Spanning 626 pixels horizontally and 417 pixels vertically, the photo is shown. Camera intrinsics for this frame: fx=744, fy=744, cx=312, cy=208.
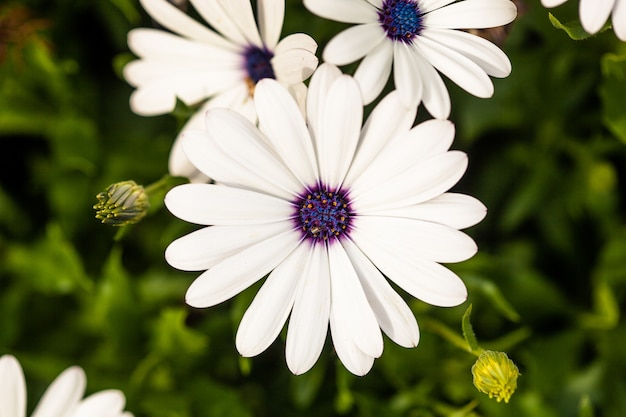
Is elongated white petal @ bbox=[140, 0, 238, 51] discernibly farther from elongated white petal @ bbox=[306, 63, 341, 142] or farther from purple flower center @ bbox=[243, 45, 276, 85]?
elongated white petal @ bbox=[306, 63, 341, 142]

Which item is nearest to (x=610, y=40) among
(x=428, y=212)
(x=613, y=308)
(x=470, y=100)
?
(x=470, y=100)

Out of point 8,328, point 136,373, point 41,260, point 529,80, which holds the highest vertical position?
point 529,80

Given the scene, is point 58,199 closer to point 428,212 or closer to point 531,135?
point 428,212

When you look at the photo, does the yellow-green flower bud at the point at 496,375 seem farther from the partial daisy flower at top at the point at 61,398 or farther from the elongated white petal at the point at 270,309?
the partial daisy flower at top at the point at 61,398

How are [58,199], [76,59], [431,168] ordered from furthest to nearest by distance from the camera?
1. [76,59]
2. [58,199]
3. [431,168]

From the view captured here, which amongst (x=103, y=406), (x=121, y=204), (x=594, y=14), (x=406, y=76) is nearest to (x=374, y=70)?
(x=406, y=76)

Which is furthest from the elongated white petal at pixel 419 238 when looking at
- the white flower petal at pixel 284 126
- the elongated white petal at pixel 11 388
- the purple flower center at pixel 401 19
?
the elongated white petal at pixel 11 388
